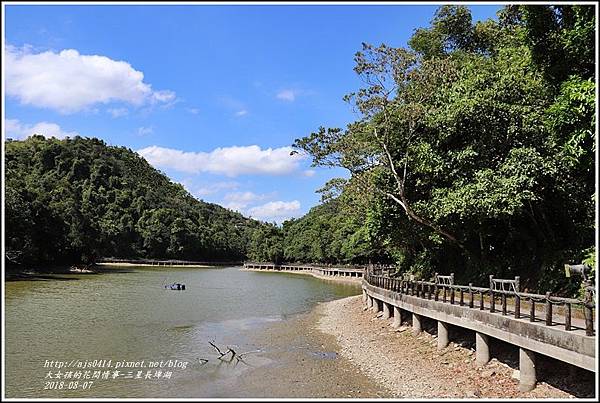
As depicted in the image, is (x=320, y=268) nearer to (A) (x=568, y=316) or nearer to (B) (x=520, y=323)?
(B) (x=520, y=323)

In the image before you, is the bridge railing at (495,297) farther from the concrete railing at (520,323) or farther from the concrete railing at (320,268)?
the concrete railing at (320,268)

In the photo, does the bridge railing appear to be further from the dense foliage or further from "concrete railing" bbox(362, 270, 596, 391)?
the dense foliage

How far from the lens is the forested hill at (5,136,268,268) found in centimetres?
6694

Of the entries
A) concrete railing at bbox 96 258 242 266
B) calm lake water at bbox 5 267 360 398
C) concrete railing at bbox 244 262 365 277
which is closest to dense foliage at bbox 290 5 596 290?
calm lake water at bbox 5 267 360 398

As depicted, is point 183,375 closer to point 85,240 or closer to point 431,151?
point 431,151

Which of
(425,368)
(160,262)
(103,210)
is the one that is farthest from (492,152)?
(103,210)

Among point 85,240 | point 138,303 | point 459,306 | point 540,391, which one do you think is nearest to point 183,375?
point 459,306

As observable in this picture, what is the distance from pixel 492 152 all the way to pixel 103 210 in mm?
107541

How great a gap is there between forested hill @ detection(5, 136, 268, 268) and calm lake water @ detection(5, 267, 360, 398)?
1353 inches

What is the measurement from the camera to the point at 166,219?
114 meters

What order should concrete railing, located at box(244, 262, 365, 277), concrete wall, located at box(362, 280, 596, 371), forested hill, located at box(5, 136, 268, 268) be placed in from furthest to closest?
concrete railing, located at box(244, 262, 365, 277)
forested hill, located at box(5, 136, 268, 268)
concrete wall, located at box(362, 280, 596, 371)

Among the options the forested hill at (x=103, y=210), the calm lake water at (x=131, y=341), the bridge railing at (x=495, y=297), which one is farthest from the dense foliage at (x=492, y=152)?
the forested hill at (x=103, y=210)

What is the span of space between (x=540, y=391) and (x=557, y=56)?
9.01 m

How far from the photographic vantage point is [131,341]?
1966 cm
